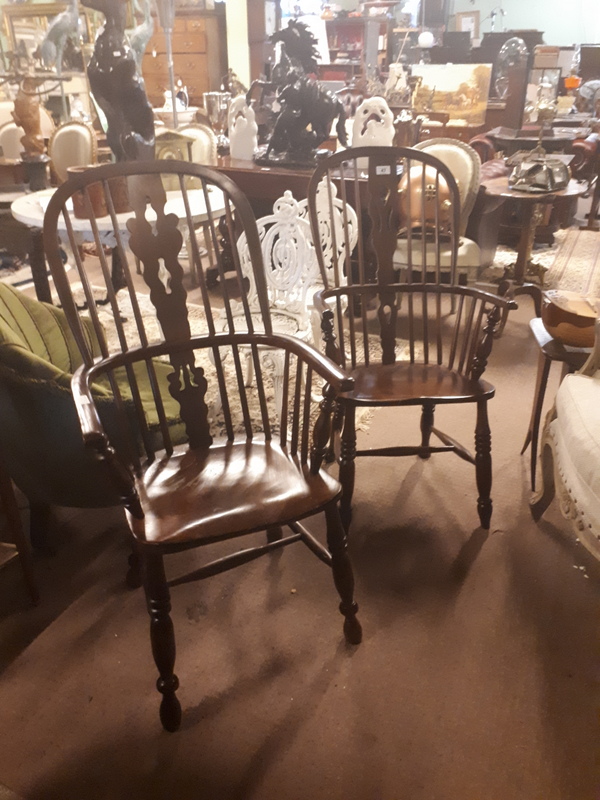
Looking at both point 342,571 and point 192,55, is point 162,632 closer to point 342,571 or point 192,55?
point 342,571

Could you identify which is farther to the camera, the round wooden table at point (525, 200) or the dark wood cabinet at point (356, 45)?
the dark wood cabinet at point (356, 45)

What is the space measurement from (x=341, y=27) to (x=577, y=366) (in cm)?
756

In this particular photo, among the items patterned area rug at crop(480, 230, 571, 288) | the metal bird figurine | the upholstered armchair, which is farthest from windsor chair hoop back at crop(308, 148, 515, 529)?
the metal bird figurine

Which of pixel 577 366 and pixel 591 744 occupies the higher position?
pixel 577 366

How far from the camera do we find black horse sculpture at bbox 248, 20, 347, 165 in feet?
10.8

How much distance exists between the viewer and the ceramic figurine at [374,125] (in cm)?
326

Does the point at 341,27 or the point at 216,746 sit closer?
the point at 216,746

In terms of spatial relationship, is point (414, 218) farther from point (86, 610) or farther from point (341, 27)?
point (341, 27)

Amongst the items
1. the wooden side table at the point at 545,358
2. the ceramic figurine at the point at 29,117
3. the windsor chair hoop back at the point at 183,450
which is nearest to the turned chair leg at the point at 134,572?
the windsor chair hoop back at the point at 183,450

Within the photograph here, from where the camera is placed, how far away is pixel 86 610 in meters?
1.71

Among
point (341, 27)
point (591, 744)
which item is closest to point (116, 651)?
point (591, 744)

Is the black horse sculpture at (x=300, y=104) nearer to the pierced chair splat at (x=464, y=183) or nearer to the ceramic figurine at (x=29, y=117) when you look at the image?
the pierced chair splat at (x=464, y=183)

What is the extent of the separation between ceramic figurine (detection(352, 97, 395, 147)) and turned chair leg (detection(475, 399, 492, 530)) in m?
1.94

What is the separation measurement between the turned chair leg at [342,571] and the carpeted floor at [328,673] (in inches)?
2.3
